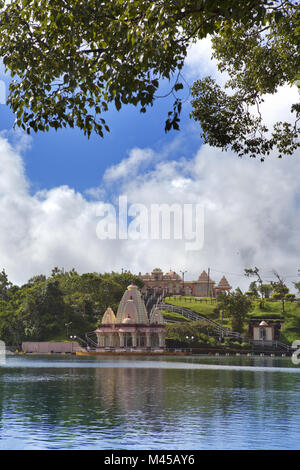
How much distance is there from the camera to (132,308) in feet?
295

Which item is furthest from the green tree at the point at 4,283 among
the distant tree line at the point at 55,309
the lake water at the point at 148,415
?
the lake water at the point at 148,415

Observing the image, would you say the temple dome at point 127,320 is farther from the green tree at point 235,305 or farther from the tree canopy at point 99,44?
the tree canopy at point 99,44

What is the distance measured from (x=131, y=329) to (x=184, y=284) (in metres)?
58.5

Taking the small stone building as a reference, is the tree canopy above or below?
above

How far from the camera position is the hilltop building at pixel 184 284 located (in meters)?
142

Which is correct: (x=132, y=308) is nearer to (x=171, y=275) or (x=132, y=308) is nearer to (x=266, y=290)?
(x=266, y=290)

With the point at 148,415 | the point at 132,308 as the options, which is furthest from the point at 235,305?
the point at 148,415

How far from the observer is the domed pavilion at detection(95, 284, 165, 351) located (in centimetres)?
8819

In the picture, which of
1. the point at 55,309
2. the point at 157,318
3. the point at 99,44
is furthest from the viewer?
the point at 55,309

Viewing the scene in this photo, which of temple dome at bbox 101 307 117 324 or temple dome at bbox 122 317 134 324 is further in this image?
temple dome at bbox 101 307 117 324

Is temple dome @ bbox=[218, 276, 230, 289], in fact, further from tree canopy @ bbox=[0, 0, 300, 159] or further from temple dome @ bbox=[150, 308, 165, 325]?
tree canopy @ bbox=[0, 0, 300, 159]

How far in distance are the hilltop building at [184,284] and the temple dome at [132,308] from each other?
4889 cm

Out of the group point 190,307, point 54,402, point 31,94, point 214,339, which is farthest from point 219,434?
point 190,307

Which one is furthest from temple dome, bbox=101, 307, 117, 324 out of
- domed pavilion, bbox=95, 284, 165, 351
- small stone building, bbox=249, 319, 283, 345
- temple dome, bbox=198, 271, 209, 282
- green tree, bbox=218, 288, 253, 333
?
temple dome, bbox=198, 271, 209, 282
